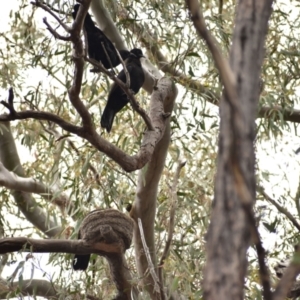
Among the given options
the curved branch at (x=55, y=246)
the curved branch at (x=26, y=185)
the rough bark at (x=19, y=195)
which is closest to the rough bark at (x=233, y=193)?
the curved branch at (x=55, y=246)

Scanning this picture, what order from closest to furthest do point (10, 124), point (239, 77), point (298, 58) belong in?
point (239, 77), point (298, 58), point (10, 124)

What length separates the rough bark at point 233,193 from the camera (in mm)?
775

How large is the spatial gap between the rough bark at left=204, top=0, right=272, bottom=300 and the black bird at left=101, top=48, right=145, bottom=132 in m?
2.41

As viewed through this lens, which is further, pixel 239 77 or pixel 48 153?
Result: pixel 48 153

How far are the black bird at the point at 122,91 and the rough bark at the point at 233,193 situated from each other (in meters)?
2.41

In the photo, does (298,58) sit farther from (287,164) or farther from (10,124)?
(10,124)

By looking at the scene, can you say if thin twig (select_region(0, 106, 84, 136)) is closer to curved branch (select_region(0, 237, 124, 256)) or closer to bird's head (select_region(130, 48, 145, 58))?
curved branch (select_region(0, 237, 124, 256))

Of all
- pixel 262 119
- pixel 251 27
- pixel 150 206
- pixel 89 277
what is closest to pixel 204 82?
pixel 262 119

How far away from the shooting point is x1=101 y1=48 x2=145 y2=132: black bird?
3.54m

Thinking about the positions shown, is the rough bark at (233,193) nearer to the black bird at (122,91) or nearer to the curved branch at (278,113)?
the black bird at (122,91)

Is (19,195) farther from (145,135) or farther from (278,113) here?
(145,135)

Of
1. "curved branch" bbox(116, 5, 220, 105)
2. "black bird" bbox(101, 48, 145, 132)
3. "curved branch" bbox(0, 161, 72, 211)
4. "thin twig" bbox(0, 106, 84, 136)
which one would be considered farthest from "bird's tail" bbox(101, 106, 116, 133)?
"thin twig" bbox(0, 106, 84, 136)

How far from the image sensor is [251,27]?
91cm

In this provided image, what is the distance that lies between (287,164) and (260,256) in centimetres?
333
